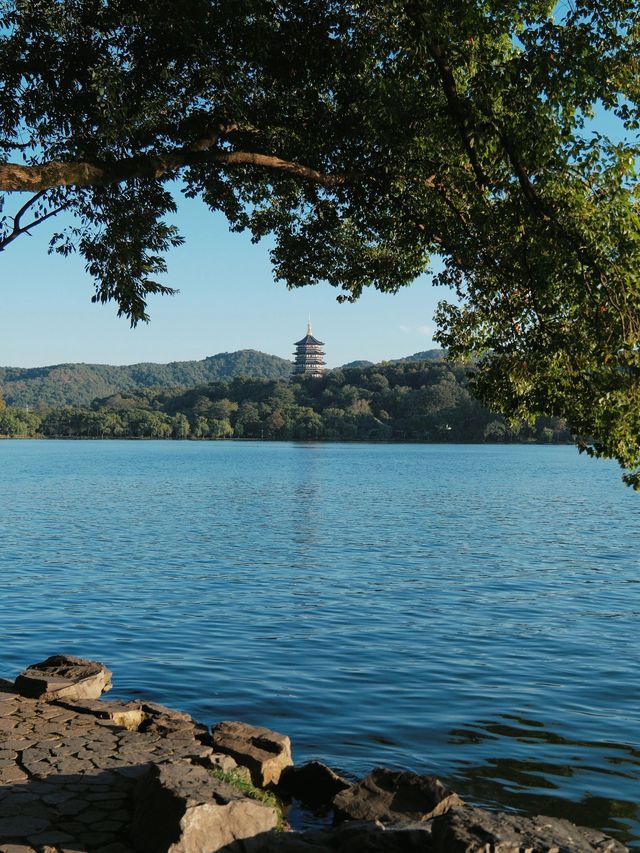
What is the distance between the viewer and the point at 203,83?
13164 millimetres

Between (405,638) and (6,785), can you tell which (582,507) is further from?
(6,785)

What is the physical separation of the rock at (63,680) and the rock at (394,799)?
177 inches

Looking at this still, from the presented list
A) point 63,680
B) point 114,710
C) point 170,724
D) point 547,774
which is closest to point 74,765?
point 114,710

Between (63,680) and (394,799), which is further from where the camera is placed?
(63,680)

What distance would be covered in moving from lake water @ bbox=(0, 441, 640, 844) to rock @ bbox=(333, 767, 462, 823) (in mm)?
1458

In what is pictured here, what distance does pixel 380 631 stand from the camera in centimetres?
1858

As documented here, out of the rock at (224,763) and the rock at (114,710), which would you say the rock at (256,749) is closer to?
the rock at (224,763)

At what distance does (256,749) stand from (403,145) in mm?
8437

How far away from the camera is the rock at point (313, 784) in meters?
9.39

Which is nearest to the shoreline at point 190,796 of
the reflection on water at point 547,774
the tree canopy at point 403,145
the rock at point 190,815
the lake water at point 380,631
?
the rock at point 190,815

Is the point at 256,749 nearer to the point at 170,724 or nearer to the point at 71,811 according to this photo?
the point at 170,724

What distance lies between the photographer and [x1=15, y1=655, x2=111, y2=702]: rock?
11.3 metres

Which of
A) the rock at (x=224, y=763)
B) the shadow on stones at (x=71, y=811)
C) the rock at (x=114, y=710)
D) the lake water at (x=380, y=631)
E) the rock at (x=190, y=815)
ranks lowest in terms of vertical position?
the lake water at (x=380, y=631)

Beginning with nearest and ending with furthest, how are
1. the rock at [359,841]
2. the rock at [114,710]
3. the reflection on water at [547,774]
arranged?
1. the rock at [359,841]
2. the reflection on water at [547,774]
3. the rock at [114,710]
